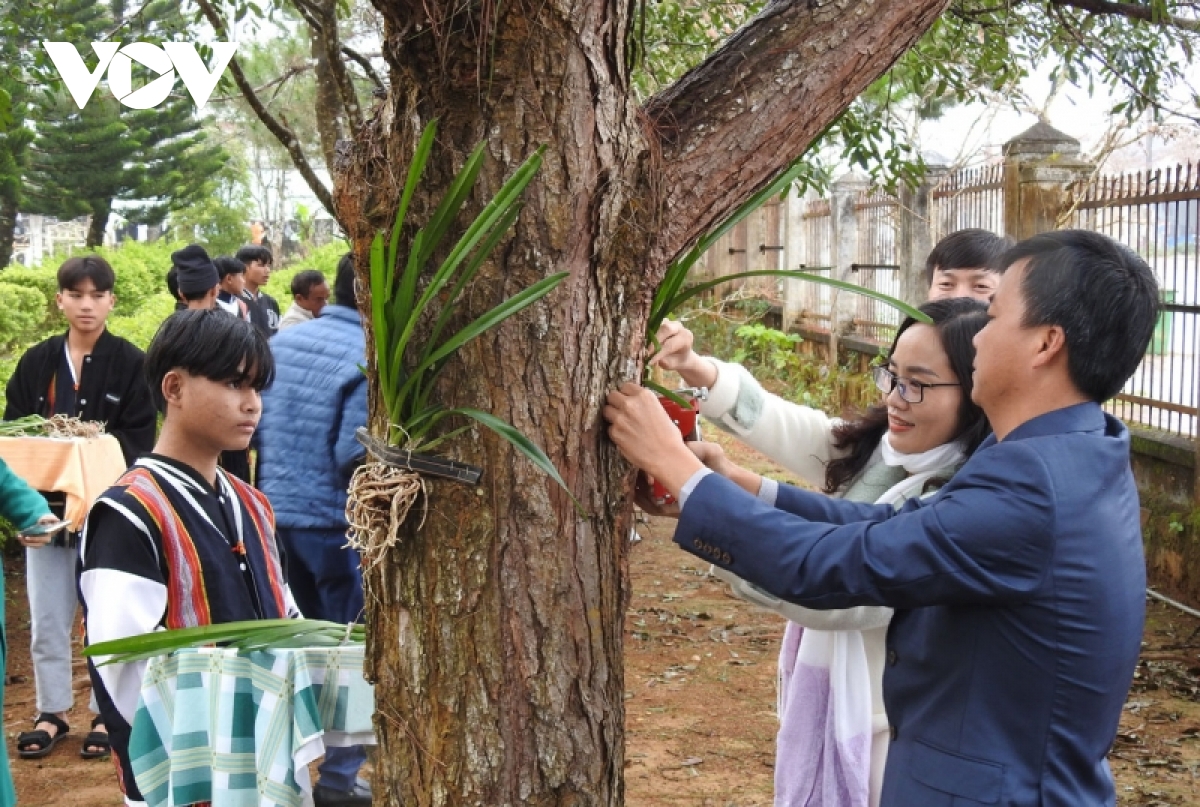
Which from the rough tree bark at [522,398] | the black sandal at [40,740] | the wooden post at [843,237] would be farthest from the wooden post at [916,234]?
the rough tree bark at [522,398]

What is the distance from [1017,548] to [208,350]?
1643mm

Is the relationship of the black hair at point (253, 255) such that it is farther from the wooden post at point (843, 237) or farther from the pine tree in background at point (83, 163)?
the pine tree in background at point (83, 163)

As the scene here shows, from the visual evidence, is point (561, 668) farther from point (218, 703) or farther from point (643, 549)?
point (643, 549)

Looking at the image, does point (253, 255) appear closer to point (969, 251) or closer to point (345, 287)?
point (345, 287)

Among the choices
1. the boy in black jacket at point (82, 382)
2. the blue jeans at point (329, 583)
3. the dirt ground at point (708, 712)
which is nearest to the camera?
the blue jeans at point (329, 583)

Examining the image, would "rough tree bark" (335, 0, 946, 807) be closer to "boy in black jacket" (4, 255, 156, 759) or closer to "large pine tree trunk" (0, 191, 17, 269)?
"boy in black jacket" (4, 255, 156, 759)

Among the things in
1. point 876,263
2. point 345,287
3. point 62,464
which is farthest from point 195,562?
point 876,263

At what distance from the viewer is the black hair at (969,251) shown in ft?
10.8

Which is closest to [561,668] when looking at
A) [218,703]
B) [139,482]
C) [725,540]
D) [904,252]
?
[725,540]

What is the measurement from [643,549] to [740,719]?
3310mm

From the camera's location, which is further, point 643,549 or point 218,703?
point 643,549

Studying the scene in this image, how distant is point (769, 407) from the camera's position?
2801 millimetres

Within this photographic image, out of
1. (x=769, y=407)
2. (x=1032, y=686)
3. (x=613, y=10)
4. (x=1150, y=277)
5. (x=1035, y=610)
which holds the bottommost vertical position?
(x=1032, y=686)

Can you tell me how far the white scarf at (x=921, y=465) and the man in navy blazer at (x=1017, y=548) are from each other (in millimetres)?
557
